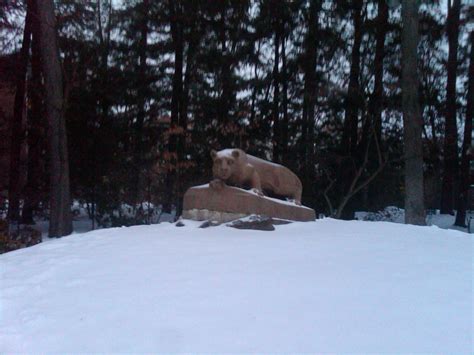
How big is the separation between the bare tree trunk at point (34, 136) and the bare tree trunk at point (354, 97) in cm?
955

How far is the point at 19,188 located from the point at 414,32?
38.4 ft

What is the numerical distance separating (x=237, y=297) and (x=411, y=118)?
10.0 meters

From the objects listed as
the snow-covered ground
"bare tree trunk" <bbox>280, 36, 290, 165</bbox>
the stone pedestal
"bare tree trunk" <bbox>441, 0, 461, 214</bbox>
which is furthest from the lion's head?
"bare tree trunk" <bbox>441, 0, 461, 214</bbox>

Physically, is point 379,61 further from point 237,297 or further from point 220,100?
point 237,297

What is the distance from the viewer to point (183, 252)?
4816 mm

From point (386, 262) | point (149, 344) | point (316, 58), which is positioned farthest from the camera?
point (316, 58)

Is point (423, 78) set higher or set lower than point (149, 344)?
higher

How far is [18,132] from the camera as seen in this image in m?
14.0

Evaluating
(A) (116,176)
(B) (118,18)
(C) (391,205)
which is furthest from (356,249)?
(B) (118,18)

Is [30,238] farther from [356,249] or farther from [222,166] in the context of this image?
[356,249]

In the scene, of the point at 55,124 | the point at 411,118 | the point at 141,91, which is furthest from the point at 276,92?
the point at 55,124

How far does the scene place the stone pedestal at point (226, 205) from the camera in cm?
676

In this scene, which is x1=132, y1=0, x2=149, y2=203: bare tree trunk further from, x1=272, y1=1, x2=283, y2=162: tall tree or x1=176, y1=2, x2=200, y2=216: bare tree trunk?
x1=272, y1=1, x2=283, y2=162: tall tree

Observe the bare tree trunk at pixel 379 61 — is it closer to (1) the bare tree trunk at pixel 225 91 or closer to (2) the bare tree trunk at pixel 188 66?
(1) the bare tree trunk at pixel 225 91
